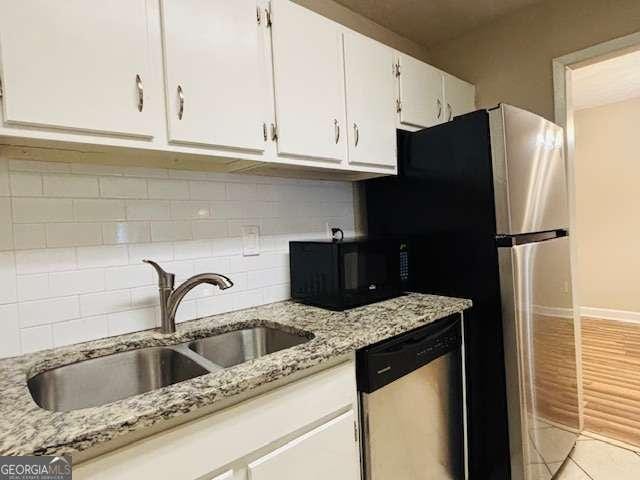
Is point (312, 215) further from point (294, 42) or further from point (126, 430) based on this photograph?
point (126, 430)

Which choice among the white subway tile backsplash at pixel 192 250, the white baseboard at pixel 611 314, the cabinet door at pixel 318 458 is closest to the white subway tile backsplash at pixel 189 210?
the white subway tile backsplash at pixel 192 250

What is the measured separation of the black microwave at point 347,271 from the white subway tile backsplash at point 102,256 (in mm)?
735

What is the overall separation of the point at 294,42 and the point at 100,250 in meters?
1.06

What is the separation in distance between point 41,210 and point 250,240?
30.8 inches

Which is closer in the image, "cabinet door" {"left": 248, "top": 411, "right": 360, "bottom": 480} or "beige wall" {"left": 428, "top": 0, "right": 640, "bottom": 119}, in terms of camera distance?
"cabinet door" {"left": 248, "top": 411, "right": 360, "bottom": 480}

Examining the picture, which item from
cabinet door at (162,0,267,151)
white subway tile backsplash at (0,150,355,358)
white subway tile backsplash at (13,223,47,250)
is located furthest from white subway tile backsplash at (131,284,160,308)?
cabinet door at (162,0,267,151)

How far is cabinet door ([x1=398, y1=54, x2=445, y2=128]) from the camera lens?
6.21 ft

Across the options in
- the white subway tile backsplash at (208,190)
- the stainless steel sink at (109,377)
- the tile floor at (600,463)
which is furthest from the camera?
the tile floor at (600,463)

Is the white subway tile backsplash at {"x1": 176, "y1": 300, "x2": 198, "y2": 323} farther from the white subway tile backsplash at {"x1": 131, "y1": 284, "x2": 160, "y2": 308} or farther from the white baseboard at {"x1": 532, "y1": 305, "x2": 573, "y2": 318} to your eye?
the white baseboard at {"x1": 532, "y1": 305, "x2": 573, "y2": 318}

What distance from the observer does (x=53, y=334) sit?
1.22 meters

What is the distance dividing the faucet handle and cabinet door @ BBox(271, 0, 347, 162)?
2.03ft

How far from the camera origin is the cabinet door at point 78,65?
903 mm

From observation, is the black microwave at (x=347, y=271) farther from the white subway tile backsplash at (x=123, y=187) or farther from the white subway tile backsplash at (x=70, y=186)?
the white subway tile backsplash at (x=70, y=186)

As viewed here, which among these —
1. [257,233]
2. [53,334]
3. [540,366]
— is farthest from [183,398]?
[540,366]
